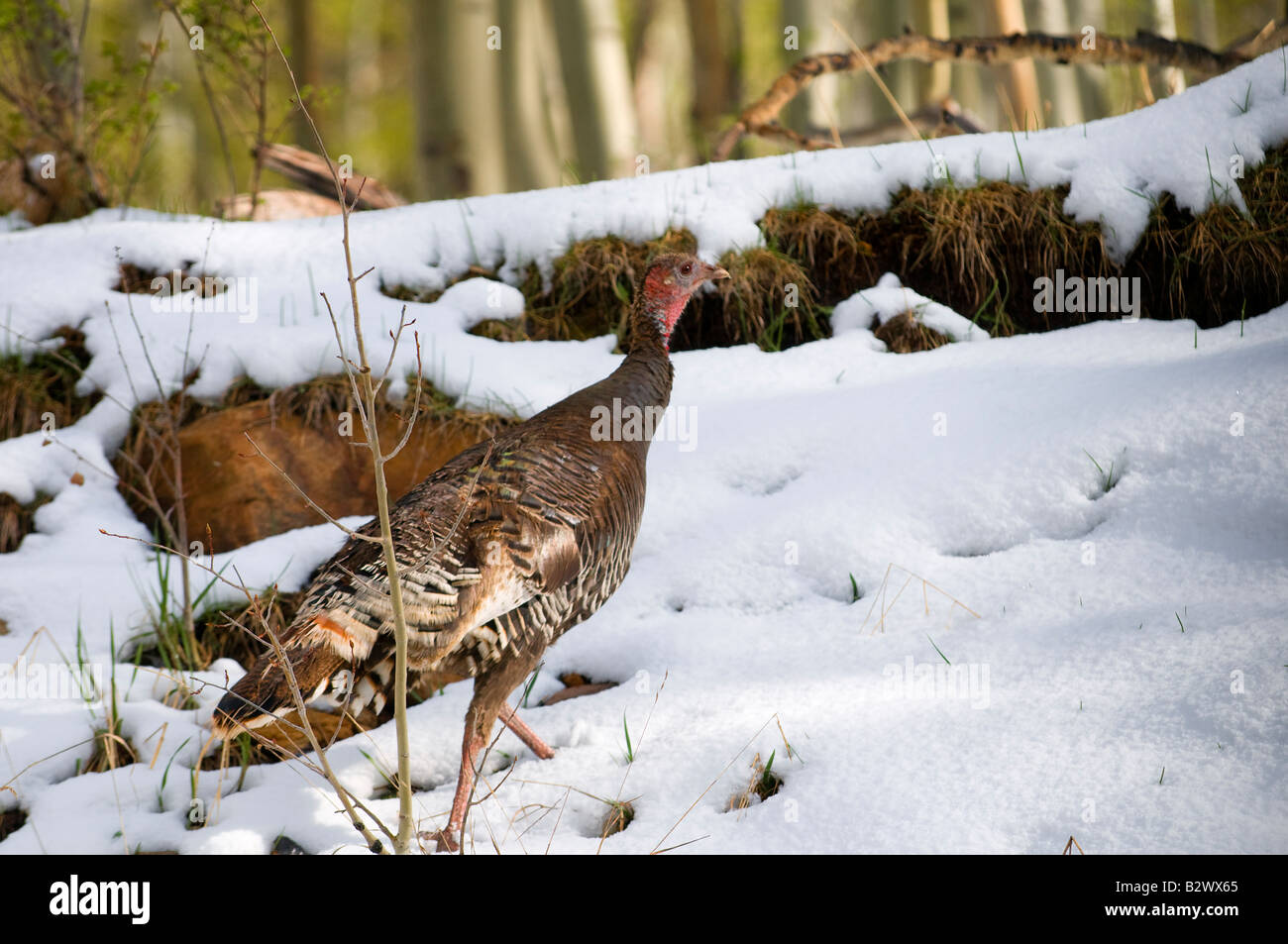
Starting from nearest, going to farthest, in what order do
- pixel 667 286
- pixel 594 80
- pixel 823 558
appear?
pixel 823 558 → pixel 667 286 → pixel 594 80

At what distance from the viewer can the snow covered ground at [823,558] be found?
2334mm

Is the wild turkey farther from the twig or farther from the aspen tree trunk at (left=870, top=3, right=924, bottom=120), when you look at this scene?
the aspen tree trunk at (left=870, top=3, right=924, bottom=120)

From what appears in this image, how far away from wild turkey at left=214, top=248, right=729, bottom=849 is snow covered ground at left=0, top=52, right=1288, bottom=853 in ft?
1.09

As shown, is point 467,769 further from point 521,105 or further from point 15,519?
point 521,105

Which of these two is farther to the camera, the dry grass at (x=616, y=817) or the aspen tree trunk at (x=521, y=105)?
the aspen tree trunk at (x=521, y=105)

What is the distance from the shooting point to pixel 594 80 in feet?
28.2

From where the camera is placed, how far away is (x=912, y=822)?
2.20m

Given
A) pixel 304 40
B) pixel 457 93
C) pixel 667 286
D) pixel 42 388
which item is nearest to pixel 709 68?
pixel 304 40

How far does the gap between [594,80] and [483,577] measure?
721 cm

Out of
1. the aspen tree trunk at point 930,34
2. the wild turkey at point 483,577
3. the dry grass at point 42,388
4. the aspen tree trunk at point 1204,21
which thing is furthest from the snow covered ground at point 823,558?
the aspen tree trunk at point 1204,21

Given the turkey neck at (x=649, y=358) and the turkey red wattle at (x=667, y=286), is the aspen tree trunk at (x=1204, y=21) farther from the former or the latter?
the turkey neck at (x=649, y=358)

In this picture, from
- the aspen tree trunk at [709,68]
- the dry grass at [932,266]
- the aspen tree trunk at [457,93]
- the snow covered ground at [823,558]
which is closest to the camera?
the snow covered ground at [823,558]

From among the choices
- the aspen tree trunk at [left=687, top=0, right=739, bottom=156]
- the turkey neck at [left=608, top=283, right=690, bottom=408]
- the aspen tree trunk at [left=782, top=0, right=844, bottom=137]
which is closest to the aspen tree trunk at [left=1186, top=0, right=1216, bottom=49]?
the aspen tree trunk at [left=687, top=0, right=739, bottom=156]

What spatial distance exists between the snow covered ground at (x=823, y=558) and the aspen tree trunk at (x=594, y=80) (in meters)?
4.13
